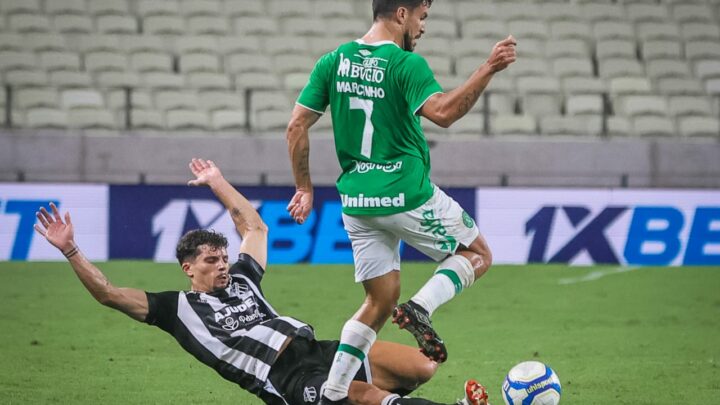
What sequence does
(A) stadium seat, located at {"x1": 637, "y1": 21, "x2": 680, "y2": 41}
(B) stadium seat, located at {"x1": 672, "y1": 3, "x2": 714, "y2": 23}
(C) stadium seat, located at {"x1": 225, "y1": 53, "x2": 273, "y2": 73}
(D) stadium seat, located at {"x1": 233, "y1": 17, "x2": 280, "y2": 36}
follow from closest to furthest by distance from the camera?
(C) stadium seat, located at {"x1": 225, "y1": 53, "x2": 273, "y2": 73} < (D) stadium seat, located at {"x1": 233, "y1": 17, "x2": 280, "y2": 36} < (A) stadium seat, located at {"x1": 637, "y1": 21, "x2": 680, "y2": 41} < (B) stadium seat, located at {"x1": 672, "y1": 3, "x2": 714, "y2": 23}

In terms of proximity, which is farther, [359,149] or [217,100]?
[217,100]

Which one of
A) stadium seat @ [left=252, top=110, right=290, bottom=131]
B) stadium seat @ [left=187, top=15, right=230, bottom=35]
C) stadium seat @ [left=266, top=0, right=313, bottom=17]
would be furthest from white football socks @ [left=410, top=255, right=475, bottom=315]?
stadium seat @ [left=266, top=0, right=313, bottom=17]

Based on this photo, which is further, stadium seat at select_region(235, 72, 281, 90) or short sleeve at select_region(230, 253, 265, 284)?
stadium seat at select_region(235, 72, 281, 90)

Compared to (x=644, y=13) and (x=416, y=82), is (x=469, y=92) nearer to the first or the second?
(x=416, y=82)

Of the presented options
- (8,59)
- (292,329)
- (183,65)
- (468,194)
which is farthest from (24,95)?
(292,329)

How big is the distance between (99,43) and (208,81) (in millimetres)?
1789

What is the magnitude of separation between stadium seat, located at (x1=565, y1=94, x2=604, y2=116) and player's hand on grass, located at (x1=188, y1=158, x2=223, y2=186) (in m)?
12.0

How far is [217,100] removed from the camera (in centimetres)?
1738

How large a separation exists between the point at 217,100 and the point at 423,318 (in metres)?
12.4

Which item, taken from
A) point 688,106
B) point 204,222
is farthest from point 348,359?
point 688,106

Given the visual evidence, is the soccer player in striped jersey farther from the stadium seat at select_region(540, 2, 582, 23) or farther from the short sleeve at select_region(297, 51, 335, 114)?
the stadium seat at select_region(540, 2, 582, 23)

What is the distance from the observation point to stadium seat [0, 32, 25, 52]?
680 inches

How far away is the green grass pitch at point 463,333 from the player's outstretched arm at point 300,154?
145 centimetres

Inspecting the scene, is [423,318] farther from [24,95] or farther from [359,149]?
[24,95]
